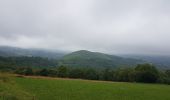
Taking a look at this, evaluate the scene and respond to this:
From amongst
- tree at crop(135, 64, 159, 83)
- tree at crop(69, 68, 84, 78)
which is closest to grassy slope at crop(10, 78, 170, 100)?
tree at crop(135, 64, 159, 83)

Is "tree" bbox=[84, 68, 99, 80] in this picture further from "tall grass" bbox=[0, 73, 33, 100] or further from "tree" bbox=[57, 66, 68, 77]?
"tall grass" bbox=[0, 73, 33, 100]

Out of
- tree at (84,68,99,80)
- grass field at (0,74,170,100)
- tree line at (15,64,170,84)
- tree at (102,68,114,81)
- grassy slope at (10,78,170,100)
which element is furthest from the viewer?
tree at (84,68,99,80)

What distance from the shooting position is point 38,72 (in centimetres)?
10138

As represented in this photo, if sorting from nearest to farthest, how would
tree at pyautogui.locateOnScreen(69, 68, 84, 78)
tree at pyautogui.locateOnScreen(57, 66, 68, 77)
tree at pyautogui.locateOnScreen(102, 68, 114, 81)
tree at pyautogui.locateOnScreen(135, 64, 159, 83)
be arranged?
tree at pyautogui.locateOnScreen(135, 64, 159, 83) < tree at pyautogui.locateOnScreen(102, 68, 114, 81) < tree at pyautogui.locateOnScreen(57, 66, 68, 77) < tree at pyautogui.locateOnScreen(69, 68, 84, 78)

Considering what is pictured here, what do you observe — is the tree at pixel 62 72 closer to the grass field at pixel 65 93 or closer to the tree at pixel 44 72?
the tree at pixel 44 72

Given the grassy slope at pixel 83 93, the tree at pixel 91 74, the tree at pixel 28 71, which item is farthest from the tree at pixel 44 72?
the grassy slope at pixel 83 93

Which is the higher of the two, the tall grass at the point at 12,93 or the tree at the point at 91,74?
the tall grass at the point at 12,93

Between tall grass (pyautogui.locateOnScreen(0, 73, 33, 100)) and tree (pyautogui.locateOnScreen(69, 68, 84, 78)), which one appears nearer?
tall grass (pyautogui.locateOnScreen(0, 73, 33, 100))

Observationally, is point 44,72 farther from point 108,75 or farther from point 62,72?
point 108,75

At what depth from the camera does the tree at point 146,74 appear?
10026cm

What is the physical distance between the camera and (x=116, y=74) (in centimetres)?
10394

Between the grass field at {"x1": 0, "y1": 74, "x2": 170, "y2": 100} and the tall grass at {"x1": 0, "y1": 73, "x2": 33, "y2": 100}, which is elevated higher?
the tall grass at {"x1": 0, "y1": 73, "x2": 33, "y2": 100}

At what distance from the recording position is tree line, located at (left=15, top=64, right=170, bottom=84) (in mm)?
101000

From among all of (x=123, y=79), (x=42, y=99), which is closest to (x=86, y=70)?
(x=123, y=79)
